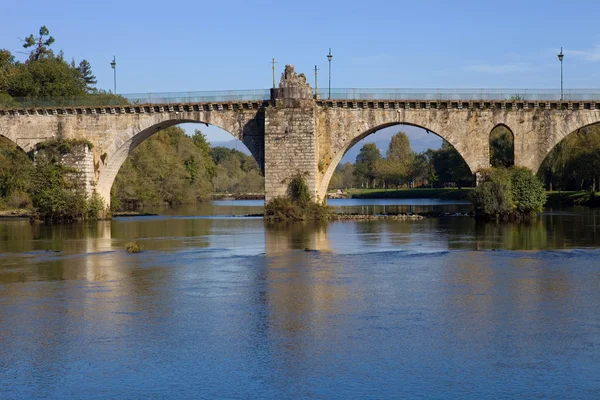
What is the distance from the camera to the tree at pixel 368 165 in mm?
158500

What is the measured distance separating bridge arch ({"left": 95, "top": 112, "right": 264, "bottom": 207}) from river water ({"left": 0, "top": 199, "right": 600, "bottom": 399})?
2181cm

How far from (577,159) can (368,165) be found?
300ft

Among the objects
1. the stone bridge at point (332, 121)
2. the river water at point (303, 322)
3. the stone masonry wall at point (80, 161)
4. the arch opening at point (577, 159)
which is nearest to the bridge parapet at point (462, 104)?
the stone bridge at point (332, 121)

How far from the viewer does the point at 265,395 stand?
523 inches

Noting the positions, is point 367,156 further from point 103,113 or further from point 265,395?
point 265,395

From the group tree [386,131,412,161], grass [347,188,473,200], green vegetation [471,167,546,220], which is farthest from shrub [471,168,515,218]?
tree [386,131,412,161]

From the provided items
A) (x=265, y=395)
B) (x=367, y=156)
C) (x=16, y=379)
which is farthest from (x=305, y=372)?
(x=367, y=156)

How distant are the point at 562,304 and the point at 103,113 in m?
42.5

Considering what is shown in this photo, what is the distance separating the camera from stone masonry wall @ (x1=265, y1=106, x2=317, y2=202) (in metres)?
52.2

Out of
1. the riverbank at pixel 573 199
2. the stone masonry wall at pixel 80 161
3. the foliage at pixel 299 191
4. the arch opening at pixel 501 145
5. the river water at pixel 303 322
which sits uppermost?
the arch opening at pixel 501 145

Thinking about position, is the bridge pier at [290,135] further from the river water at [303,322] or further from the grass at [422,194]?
the grass at [422,194]

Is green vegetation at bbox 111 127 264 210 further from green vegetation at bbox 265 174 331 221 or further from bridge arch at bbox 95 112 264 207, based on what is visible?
green vegetation at bbox 265 174 331 221

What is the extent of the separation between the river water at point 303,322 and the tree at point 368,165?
125089mm

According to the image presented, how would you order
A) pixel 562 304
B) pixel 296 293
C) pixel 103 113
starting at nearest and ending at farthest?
pixel 562 304 < pixel 296 293 < pixel 103 113
